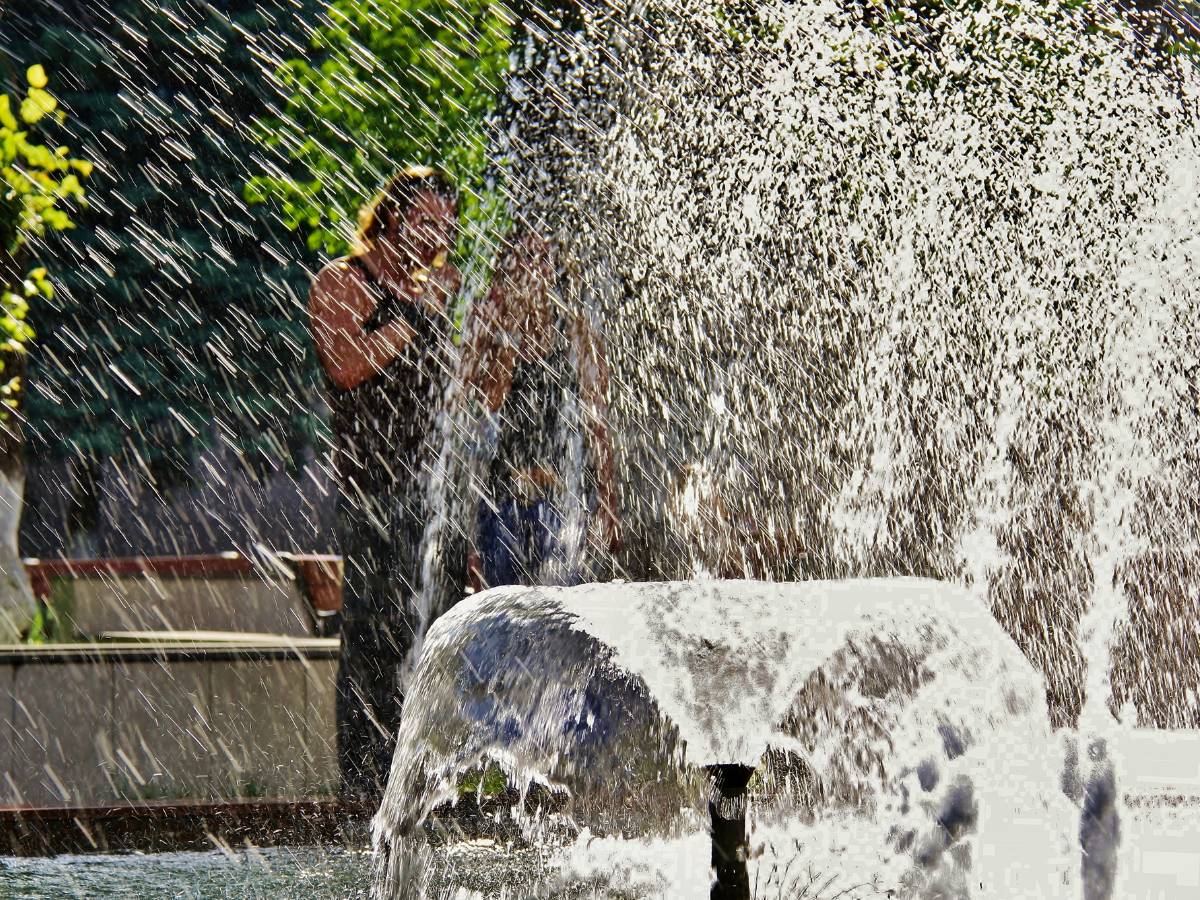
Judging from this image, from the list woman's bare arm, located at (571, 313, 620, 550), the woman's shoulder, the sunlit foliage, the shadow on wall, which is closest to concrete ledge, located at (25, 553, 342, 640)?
the sunlit foliage

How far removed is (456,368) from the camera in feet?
25.4

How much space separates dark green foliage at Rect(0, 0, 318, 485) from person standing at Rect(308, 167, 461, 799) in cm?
1373

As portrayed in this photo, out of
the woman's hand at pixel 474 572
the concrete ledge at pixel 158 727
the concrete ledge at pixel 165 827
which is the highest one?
the woman's hand at pixel 474 572

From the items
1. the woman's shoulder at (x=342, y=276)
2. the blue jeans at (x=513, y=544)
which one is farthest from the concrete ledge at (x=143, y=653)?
the woman's shoulder at (x=342, y=276)

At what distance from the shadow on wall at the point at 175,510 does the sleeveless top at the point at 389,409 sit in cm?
1389

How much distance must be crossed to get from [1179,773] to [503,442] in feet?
12.7

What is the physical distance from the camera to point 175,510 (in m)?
23.1

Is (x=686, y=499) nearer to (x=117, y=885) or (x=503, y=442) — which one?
(x=503, y=442)

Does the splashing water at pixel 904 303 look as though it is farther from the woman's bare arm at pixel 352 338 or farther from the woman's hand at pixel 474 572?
the woman's bare arm at pixel 352 338

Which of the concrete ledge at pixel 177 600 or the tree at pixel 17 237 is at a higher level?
the tree at pixel 17 237

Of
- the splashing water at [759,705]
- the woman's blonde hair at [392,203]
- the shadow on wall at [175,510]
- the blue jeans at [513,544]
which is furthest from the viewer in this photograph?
the shadow on wall at [175,510]

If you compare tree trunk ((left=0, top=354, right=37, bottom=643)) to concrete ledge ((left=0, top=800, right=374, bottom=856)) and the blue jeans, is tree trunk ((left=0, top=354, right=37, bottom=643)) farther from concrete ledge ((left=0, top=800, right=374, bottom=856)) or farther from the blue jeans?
concrete ledge ((left=0, top=800, right=374, bottom=856))

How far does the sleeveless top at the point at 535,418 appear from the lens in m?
8.13

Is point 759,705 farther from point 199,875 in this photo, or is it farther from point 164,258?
point 164,258
